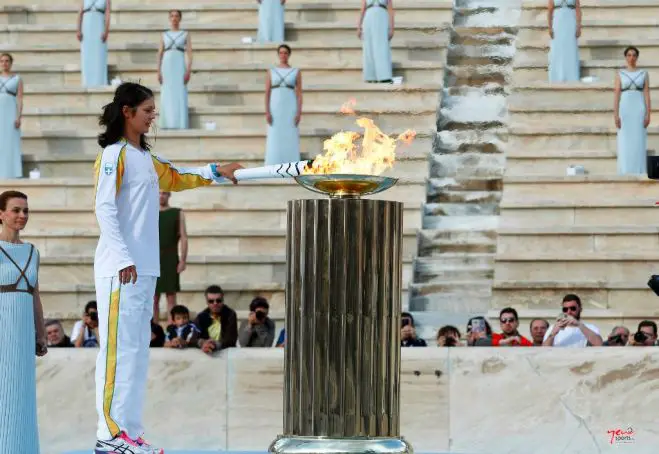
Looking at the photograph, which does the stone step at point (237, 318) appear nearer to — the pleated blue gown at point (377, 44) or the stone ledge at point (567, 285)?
the stone ledge at point (567, 285)

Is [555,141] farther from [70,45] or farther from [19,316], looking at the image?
[19,316]

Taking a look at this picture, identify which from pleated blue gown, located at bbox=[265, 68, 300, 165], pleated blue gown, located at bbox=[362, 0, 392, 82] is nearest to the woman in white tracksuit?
pleated blue gown, located at bbox=[265, 68, 300, 165]

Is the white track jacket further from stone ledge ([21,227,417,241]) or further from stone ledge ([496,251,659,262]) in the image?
stone ledge ([21,227,417,241])

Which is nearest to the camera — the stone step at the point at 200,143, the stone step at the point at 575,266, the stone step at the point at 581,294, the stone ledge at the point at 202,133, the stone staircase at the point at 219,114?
the stone step at the point at 581,294

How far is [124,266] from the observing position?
8.91 metres

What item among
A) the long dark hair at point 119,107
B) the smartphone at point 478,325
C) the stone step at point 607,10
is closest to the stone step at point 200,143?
the stone step at point 607,10

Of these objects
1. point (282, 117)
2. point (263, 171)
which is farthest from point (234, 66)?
point (263, 171)

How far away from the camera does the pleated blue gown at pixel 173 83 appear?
66.8ft

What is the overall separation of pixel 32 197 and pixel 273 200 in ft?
8.34

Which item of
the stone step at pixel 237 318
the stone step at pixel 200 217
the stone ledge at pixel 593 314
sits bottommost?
the stone step at pixel 237 318

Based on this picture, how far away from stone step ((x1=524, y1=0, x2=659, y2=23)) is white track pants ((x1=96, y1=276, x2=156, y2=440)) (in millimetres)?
13804

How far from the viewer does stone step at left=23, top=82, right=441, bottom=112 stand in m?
20.5

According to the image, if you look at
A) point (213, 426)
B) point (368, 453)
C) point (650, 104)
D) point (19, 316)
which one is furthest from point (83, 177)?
point (368, 453)

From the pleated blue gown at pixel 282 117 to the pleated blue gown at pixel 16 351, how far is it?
9506mm
